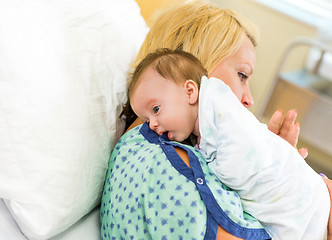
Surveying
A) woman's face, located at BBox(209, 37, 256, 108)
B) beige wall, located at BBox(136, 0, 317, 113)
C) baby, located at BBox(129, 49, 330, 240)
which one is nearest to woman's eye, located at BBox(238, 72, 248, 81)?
woman's face, located at BBox(209, 37, 256, 108)

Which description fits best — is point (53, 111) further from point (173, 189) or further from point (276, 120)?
point (276, 120)

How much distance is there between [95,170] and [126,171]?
0.10m

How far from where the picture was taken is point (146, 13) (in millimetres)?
1485

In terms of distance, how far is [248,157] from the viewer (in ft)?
2.35

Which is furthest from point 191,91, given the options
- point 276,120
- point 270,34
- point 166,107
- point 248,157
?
point 270,34

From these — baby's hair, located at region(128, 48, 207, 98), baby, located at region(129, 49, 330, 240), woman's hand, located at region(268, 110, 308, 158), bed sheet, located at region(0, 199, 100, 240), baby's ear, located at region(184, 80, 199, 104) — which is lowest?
bed sheet, located at region(0, 199, 100, 240)

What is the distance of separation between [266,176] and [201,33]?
0.46 metres

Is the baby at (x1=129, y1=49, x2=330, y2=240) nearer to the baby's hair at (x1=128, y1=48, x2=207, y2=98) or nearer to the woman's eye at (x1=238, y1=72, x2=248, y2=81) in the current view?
the baby's hair at (x1=128, y1=48, x2=207, y2=98)

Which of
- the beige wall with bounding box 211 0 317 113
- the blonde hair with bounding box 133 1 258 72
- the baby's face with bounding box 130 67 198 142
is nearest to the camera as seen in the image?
the baby's face with bounding box 130 67 198 142

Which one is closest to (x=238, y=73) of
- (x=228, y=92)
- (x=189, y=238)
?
A: (x=228, y=92)

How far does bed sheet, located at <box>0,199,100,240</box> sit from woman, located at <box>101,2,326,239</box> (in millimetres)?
48

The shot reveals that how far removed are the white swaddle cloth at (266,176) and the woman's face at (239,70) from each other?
0.24 m

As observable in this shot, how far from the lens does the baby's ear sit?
840 millimetres

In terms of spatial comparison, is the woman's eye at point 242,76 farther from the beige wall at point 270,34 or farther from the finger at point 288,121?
the beige wall at point 270,34
